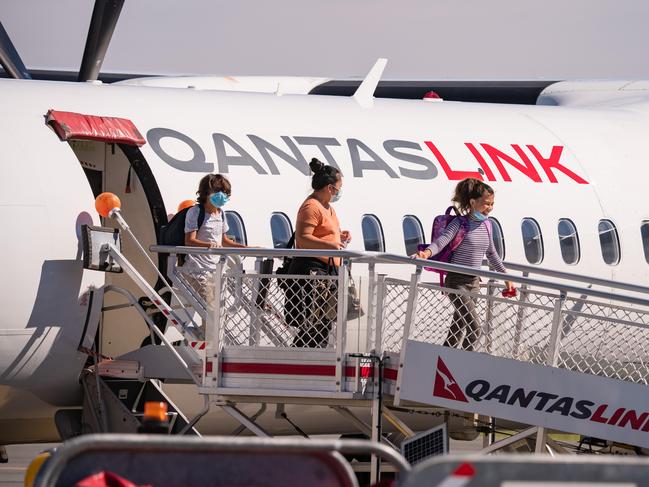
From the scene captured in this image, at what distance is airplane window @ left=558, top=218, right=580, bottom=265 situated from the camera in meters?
13.7

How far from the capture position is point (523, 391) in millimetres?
9414

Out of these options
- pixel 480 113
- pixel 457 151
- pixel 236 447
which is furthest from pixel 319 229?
pixel 236 447

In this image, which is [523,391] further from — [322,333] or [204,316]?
[204,316]

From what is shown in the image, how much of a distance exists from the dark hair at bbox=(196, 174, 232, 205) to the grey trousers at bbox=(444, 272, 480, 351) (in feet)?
6.35

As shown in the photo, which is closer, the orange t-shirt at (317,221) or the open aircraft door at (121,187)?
the orange t-shirt at (317,221)

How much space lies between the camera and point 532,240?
44.0ft

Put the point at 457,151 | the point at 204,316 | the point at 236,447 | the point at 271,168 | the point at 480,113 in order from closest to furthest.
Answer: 1. the point at 236,447
2. the point at 204,316
3. the point at 271,168
4. the point at 457,151
5. the point at 480,113

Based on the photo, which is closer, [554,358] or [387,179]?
[554,358]

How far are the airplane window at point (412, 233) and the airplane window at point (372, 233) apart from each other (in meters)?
0.29

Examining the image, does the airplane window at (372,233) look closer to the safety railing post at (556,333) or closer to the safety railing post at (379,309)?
the safety railing post at (379,309)

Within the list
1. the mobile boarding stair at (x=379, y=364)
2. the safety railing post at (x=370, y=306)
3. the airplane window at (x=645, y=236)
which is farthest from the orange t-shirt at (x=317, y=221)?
the airplane window at (x=645, y=236)

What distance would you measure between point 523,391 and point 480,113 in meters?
5.27

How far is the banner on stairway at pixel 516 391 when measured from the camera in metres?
9.35

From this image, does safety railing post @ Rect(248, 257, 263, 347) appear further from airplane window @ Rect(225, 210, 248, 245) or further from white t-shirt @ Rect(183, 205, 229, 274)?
airplane window @ Rect(225, 210, 248, 245)
